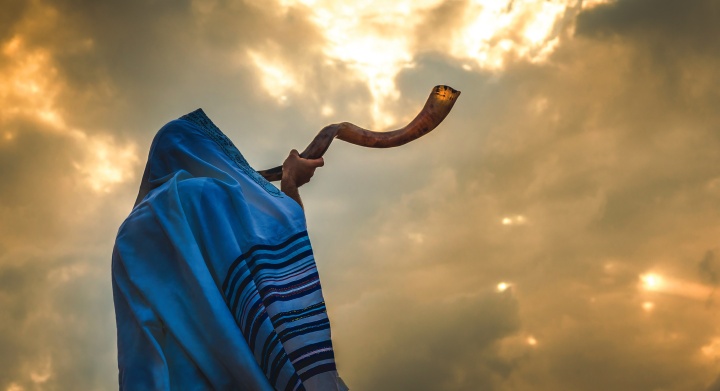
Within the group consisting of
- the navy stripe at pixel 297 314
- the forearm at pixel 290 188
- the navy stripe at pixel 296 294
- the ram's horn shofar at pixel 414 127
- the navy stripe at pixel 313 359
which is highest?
the ram's horn shofar at pixel 414 127

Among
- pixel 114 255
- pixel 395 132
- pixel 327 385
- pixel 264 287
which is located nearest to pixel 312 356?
pixel 327 385

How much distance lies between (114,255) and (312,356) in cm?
115

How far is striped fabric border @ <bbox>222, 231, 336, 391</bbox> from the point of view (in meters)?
3.20

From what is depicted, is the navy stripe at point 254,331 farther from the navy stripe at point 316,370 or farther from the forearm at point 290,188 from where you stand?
the forearm at point 290,188

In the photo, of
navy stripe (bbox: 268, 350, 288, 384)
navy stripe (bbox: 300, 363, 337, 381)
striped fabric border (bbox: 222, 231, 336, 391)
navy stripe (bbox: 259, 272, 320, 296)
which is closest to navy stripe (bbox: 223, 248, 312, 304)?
striped fabric border (bbox: 222, 231, 336, 391)

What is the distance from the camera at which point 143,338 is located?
3.20 m

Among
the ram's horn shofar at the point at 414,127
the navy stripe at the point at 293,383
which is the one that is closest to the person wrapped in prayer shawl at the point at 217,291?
the navy stripe at the point at 293,383

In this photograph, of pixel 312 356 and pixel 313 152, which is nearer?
pixel 312 356

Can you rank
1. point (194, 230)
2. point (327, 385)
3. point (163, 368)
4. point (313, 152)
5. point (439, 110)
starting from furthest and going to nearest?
→ 1. point (439, 110)
2. point (313, 152)
3. point (194, 230)
4. point (327, 385)
5. point (163, 368)

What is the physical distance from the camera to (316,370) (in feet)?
10.8

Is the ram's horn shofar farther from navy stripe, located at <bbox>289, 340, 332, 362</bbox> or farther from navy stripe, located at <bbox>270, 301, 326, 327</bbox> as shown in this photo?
navy stripe, located at <bbox>289, 340, 332, 362</bbox>

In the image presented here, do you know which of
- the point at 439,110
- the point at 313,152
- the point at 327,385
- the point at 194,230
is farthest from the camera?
the point at 439,110

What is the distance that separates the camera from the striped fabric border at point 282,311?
3195mm

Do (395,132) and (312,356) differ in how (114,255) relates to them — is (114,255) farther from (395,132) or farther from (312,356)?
(395,132)
